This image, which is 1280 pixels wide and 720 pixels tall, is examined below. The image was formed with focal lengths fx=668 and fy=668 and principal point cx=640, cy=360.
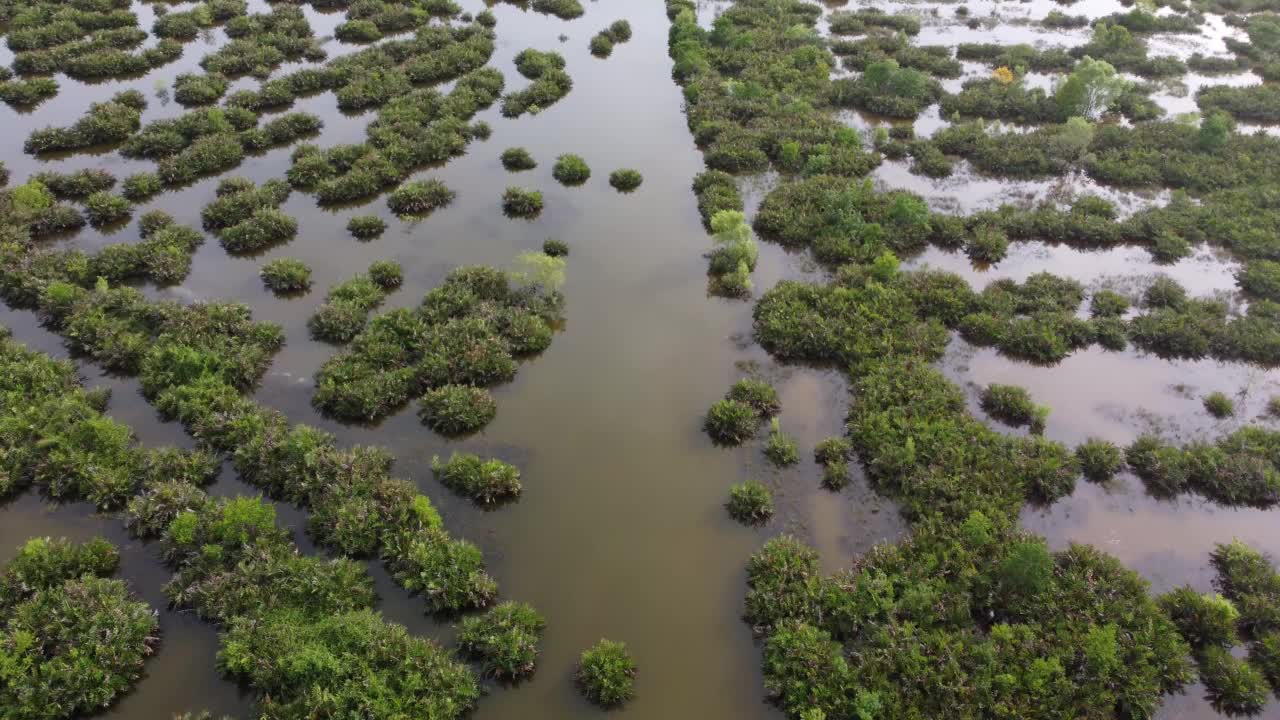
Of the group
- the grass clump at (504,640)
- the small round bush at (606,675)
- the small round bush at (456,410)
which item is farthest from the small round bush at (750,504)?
the small round bush at (456,410)

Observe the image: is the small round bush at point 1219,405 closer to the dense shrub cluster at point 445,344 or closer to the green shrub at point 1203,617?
the green shrub at point 1203,617

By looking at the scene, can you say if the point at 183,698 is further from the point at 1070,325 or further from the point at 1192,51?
the point at 1192,51

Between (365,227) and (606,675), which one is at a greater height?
(365,227)

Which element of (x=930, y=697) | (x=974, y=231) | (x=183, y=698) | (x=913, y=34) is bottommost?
(x=183, y=698)

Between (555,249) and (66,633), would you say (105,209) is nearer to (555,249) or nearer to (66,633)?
(555,249)

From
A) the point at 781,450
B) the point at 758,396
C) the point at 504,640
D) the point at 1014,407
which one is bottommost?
the point at 504,640

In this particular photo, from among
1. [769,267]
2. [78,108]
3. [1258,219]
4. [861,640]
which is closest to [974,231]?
[769,267]

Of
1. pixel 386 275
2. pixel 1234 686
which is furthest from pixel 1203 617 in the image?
pixel 386 275
